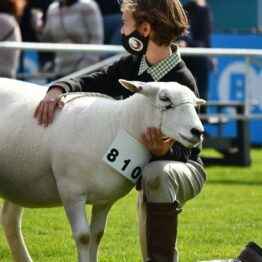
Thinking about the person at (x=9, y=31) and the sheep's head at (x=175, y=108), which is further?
the person at (x=9, y=31)

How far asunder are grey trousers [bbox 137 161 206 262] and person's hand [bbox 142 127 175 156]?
0.27ft

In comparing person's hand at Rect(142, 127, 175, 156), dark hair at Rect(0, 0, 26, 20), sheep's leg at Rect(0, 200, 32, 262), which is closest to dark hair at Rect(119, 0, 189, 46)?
person's hand at Rect(142, 127, 175, 156)

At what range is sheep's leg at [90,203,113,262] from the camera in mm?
4895

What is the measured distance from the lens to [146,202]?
15.7ft

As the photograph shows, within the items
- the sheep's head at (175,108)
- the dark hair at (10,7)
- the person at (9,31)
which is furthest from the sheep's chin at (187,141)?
the dark hair at (10,7)

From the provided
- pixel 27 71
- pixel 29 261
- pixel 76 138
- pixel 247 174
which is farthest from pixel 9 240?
A: pixel 27 71

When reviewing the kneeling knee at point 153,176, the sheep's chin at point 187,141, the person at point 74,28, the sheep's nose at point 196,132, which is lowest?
the person at point 74,28

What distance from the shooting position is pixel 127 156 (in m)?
4.66

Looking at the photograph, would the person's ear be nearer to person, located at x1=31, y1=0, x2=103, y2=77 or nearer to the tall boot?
the tall boot

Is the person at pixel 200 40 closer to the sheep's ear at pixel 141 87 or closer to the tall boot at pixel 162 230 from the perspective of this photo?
the tall boot at pixel 162 230

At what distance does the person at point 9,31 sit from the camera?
31.3 feet

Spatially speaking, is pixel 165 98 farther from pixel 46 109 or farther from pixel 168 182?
pixel 46 109

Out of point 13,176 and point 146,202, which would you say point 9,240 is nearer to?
point 13,176

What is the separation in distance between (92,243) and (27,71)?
29.4 ft
